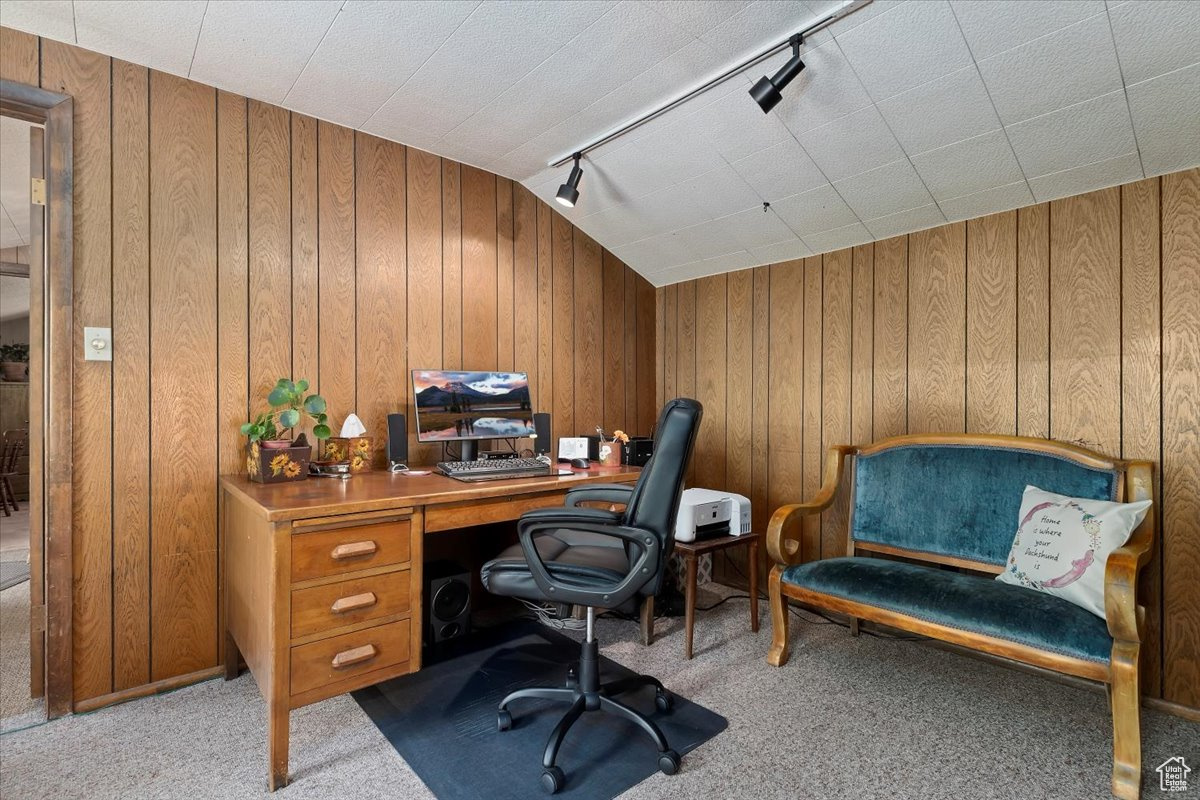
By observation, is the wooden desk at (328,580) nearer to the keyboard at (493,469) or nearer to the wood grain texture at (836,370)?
the keyboard at (493,469)

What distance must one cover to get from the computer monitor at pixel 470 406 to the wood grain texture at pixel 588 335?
0.58 m

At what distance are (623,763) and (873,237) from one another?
248 centimetres

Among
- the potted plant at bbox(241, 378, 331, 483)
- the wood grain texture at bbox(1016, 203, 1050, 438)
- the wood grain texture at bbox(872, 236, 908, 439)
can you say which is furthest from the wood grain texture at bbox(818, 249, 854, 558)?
the potted plant at bbox(241, 378, 331, 483)

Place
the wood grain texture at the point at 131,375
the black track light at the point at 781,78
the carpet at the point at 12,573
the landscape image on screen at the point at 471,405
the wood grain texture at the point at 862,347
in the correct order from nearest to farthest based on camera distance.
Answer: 1. the black track light at the point at 781,78
2. the wood grain texture at the point at 131,375
3. the landscape image on screen at the point at 471,405
4. the wood grain texture at the point at 862,347
5. the carpet at the point at 12,573

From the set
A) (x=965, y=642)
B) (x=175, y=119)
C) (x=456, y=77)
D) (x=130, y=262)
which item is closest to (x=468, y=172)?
(x=456, y=77)

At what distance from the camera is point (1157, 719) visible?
6.69 ft

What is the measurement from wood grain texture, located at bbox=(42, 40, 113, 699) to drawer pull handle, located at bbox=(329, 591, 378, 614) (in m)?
1.00

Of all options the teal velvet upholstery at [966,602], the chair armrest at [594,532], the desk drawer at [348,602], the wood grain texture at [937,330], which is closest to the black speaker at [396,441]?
the desk drawer at [348,602]

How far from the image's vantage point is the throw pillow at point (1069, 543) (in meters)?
1.90

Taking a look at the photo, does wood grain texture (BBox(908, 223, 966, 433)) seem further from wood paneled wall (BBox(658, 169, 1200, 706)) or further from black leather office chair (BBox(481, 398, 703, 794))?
black leather office chair (BBox(481, 398, 703, 794))

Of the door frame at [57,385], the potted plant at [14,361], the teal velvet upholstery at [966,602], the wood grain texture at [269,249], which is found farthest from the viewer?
the potted plant at [14,361]

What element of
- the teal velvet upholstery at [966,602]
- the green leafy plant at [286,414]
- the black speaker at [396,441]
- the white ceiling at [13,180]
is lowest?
the teal velvet upholstery at [966,602]

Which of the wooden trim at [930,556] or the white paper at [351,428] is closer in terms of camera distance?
the wooden trim at [930,556]

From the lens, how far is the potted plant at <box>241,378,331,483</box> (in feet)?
7.02
